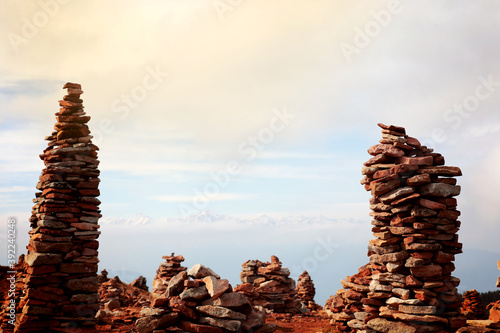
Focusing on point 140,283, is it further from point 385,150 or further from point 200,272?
point 385,150

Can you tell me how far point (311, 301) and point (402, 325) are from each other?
21796 mm

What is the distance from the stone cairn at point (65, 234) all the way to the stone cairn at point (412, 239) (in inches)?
390

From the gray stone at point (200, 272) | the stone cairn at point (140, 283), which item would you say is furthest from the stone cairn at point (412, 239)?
the stone cairn at point (140, 283)

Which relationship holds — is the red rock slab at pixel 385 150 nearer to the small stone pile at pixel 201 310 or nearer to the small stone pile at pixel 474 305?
the small stone pile at pixel 201 310

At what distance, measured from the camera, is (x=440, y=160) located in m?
13.8

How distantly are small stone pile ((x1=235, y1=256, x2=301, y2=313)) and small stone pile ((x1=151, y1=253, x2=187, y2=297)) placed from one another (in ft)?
13.5

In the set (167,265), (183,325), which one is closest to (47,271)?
(183,325)

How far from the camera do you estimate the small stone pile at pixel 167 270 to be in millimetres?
27442

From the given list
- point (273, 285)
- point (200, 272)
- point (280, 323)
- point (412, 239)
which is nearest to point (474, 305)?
point (280, 323)

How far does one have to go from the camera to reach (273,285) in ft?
86.1

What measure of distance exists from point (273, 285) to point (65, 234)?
46.4 feet

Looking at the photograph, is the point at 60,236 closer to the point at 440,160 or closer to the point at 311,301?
the point at 440,160

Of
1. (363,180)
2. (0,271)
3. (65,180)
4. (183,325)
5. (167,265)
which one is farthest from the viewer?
(167,265)

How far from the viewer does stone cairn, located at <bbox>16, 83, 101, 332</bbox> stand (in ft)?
49.2
